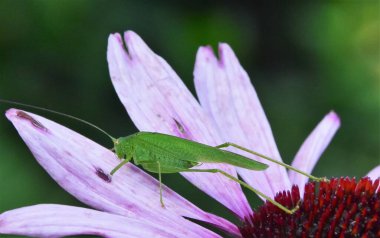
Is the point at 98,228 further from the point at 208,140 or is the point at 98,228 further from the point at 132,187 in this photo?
the point at 208,140

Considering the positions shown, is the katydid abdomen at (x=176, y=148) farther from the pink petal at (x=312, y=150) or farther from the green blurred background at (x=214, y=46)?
the green blurred background at (x=214, y=46)

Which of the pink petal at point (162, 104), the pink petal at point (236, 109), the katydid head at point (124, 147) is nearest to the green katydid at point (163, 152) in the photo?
the katydid head at point (124, 147)

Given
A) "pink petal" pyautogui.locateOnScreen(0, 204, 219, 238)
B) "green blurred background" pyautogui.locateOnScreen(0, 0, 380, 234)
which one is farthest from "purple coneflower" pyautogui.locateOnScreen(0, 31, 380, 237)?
"green blurred background" pyautogui.locateOnScreen(0, 0, 380, 234)

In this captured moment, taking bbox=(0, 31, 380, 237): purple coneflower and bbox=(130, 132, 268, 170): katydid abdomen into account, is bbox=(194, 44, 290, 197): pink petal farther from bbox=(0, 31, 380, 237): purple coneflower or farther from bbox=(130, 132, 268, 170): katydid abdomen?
bbox=(130, 132, 268, 170): katydid abdomen

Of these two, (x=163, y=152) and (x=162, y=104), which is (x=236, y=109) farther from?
(x=163, y=152)

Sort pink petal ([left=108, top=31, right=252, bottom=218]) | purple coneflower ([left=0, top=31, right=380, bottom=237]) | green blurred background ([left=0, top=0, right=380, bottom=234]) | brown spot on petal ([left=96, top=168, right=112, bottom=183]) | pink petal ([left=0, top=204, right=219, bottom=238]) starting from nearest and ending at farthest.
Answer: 1. pink petal ([left=0, top=204, right=219, bottom=238])
2. purple coneflower ([left=0, top=31, right=380, bottom=237])
3. brown spot on petal ([left=96, top=168, right=112, bottom=183])
4. pink petal ([left=108, top=31, right=252, bottom=218])
5. green blurred background ([left=0, top=0, right=380, bottom=234])

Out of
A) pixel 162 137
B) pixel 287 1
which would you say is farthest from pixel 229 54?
pixel 287 1

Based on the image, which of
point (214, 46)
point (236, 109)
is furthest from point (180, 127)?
point (214, 46)
